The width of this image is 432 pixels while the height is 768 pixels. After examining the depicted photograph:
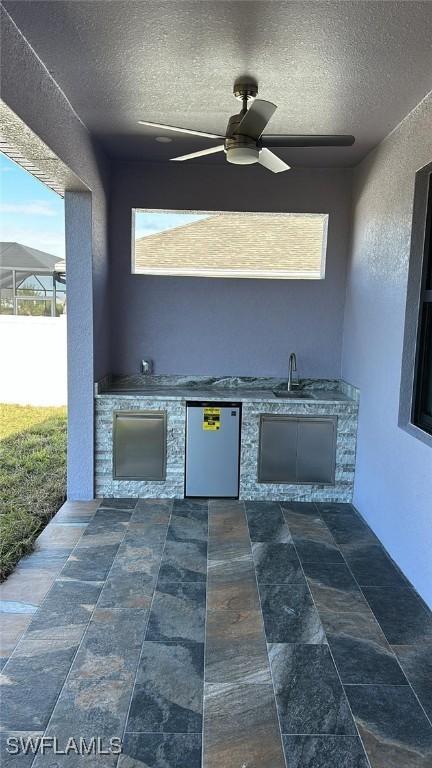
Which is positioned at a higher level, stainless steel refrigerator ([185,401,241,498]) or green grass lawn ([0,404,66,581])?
stainless steel refrigerator ([185,401,241,498])

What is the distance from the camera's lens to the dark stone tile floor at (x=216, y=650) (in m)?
1.75

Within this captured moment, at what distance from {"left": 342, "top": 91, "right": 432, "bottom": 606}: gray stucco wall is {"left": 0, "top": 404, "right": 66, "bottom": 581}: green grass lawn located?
230 cm

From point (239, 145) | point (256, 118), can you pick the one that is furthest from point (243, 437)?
point (256, 118)

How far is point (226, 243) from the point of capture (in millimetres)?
4484

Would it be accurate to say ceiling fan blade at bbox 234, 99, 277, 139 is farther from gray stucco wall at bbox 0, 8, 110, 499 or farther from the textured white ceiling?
gray stucco wall at bbox 0, 8, 110, 499

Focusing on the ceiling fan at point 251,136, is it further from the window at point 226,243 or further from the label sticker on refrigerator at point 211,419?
the label sticker on refrigerator at point 211,419

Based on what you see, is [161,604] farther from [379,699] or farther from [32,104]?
[32,104]

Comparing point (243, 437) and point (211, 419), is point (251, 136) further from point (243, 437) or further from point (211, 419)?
point (243, 437)

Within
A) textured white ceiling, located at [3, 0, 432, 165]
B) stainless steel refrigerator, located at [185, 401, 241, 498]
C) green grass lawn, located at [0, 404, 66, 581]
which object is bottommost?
green grass lawn, located at [0, 404, 66, 581]

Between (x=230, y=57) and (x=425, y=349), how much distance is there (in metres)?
1.94

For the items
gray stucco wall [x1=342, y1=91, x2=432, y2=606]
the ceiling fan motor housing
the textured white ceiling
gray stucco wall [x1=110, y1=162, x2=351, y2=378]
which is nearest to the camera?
the textured white ceiling

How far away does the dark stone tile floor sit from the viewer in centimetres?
175

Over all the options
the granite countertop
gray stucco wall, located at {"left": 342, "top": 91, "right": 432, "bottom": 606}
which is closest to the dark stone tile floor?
gray stucco wall, located at {"left": 342, "top": 91, "right": 432, "bottom": 606}

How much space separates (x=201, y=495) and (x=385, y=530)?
4.82 feet
